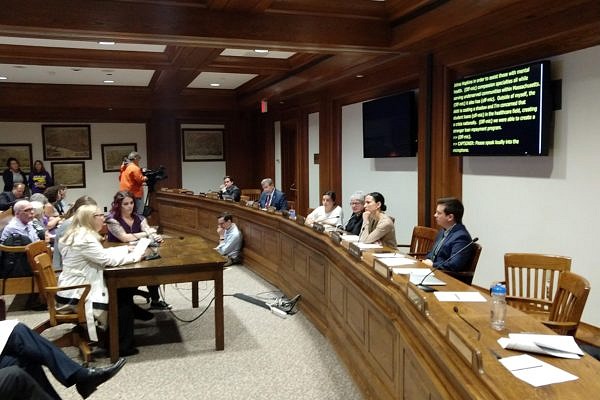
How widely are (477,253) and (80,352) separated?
9.66ft

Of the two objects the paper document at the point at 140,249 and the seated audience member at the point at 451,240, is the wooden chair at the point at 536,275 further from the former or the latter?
the paper document at the point at 140,249

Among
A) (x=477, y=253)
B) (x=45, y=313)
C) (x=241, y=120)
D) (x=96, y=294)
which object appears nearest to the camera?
(x=477, y=253)

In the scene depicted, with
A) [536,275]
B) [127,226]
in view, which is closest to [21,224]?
[127,226]

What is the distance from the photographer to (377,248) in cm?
389

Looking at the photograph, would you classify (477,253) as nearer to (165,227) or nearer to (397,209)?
(397,209)

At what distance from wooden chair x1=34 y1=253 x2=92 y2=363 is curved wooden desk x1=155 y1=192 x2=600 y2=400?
177cm

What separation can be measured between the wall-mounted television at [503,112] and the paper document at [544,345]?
Result: 2540mm

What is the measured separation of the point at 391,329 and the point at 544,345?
2.56 ft

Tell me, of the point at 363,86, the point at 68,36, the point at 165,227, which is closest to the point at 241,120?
the point at 165,227

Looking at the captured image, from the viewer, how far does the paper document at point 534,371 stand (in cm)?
162

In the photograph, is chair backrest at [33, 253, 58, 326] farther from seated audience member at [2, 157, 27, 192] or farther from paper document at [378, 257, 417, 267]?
seated audience member at [2, 157, 27, 192]

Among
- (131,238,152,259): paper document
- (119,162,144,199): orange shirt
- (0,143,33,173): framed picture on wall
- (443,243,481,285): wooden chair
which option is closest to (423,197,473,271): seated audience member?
(443,243,481,285): wooden chair

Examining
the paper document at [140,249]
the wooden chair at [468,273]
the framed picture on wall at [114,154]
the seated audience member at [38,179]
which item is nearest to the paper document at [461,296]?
the wooden chair at [468,273]

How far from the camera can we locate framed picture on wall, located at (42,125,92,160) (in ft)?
35.9
